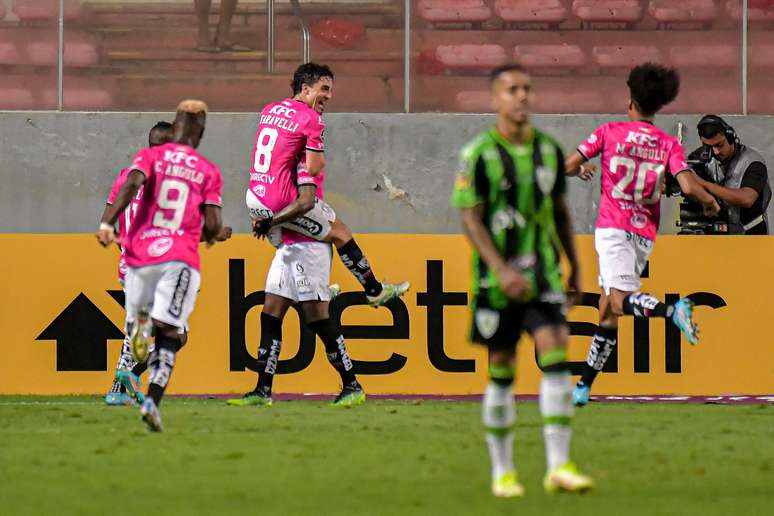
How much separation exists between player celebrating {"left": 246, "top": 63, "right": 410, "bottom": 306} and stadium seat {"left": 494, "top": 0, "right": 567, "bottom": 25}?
488 cm

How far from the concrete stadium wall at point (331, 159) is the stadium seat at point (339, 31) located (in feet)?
2.36

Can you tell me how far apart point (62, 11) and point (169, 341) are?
7262mm

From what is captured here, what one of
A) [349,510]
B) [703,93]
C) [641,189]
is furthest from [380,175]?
[349,510]

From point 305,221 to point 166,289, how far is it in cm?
230

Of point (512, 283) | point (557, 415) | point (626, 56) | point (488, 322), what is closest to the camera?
point (512, 283)

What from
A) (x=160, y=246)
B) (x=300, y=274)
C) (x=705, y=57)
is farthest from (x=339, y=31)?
(x=160, y=246)

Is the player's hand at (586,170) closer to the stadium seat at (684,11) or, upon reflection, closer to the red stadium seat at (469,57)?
the red stadium seat at (469,57)

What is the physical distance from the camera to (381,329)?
41.2 ft

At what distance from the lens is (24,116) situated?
15281mm

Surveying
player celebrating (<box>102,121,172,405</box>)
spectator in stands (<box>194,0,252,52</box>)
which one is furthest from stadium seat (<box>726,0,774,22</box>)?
player celebrating (<box>102,121,172,405</box>)

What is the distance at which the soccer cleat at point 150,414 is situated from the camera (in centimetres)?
859

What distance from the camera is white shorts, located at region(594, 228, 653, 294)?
10695 millimetres

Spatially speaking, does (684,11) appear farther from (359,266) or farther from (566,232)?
(566,232)

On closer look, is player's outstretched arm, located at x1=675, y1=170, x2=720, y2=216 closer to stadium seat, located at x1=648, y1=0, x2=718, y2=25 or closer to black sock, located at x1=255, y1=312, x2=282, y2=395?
black sock, located at x1=255, y1=312, x2=282, y2=395
